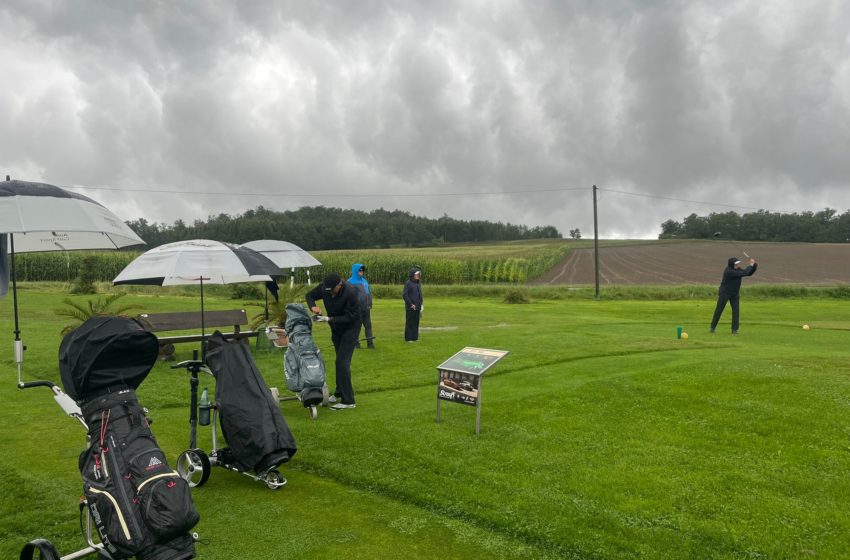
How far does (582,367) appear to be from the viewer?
12320 millimetres

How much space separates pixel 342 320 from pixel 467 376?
2363 millimetres

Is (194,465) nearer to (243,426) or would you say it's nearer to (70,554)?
(243,426)

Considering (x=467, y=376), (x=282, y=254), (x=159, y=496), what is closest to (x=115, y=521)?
(x=159, y=496)

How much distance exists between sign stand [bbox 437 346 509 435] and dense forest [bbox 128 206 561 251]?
73.3 meters

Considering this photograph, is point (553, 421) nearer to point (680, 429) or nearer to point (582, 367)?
point (680, 429)

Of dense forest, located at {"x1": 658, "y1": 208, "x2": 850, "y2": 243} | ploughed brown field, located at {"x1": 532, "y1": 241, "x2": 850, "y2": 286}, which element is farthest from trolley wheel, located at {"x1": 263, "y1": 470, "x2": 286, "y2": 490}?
dense forest, located at {"x1": 658, "y1": 208, "x2": 850, "y2": 243}

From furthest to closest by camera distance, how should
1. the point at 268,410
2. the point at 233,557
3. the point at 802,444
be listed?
the point at 802,444 → the point at 268,410 → the point at 233,557

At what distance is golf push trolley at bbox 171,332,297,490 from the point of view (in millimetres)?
6207

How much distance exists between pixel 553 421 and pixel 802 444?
9.90ft

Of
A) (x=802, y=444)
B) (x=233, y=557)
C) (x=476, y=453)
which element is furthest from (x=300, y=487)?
(x=802, y=444)

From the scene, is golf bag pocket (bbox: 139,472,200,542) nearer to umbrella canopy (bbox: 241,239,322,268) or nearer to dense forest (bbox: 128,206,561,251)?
umbrella canopy (bbox: 241,239,322,268)

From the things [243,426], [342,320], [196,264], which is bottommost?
[243,426]

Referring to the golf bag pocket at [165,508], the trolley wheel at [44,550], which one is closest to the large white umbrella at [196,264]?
the trolley wheel at [44,550]

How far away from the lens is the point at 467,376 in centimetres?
821
